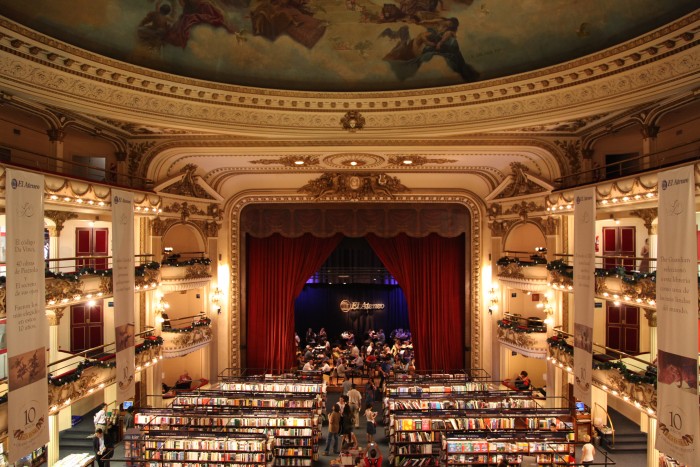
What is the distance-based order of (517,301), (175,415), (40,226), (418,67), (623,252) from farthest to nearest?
(517,301) < (623,252) < (418,67) < (175,415) < (40,226)

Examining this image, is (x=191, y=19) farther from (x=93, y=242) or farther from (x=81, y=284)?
(x=93, y=242)

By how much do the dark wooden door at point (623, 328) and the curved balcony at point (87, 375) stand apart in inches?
487

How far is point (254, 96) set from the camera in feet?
36.9

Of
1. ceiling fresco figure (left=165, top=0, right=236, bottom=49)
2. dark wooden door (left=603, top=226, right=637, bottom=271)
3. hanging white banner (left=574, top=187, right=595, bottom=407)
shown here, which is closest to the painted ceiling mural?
ceiling fresco figure (left=165, top=0, right=236, bottom=49)

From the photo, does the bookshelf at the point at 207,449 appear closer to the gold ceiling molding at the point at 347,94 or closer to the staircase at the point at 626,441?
the gold ceiling molding at the point at 347,94

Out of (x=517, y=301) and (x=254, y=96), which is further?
(x=517, y=301)

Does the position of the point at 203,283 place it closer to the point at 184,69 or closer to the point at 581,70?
the point at 184,69

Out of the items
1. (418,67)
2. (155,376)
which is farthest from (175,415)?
(418,67)

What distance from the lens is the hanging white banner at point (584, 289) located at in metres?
9.46

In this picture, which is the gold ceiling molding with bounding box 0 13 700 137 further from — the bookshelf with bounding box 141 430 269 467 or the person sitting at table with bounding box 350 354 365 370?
the person sitting at table with bounding box 350 354 365 370

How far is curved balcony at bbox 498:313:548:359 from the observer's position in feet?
41.7

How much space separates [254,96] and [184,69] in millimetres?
1623

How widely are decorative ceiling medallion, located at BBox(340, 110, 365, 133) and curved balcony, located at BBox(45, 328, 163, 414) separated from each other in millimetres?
7289

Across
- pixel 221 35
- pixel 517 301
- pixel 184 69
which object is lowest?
pixel 517 301
